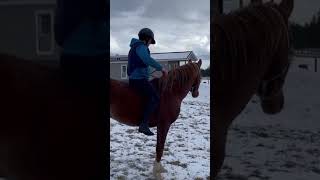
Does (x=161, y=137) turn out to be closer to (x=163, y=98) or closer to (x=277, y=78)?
(x=163, y=98)

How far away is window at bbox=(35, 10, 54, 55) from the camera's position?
326 centimetres

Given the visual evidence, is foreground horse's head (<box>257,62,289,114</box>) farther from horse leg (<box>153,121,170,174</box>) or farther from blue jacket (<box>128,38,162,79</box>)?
blue jacket (<box>128,38,162,79</box>)

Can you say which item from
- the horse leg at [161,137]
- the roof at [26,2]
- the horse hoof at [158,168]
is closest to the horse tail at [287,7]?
the horse leg at [161,137]

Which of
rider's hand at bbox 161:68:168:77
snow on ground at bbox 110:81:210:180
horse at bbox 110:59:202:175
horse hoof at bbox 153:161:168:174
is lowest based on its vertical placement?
horse hoof at bbox 153:161:168:174

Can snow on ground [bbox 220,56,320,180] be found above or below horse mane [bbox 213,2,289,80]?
below

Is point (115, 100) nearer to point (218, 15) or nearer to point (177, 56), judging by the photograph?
point (177, 56)

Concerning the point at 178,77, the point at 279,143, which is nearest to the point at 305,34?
the point at 279,143

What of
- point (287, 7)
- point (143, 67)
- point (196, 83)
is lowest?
point (196, 83)

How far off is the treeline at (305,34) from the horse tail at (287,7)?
0.27 feet

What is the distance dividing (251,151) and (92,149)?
129 cm

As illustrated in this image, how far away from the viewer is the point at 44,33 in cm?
→ 328

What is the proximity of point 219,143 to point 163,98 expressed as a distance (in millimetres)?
565

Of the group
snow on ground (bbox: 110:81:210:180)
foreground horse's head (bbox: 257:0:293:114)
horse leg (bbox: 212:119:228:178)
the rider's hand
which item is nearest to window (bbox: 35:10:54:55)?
snow on ground (bbox: 110:81:210:180)

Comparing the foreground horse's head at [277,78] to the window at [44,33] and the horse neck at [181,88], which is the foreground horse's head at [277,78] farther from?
the window at [44,33]
